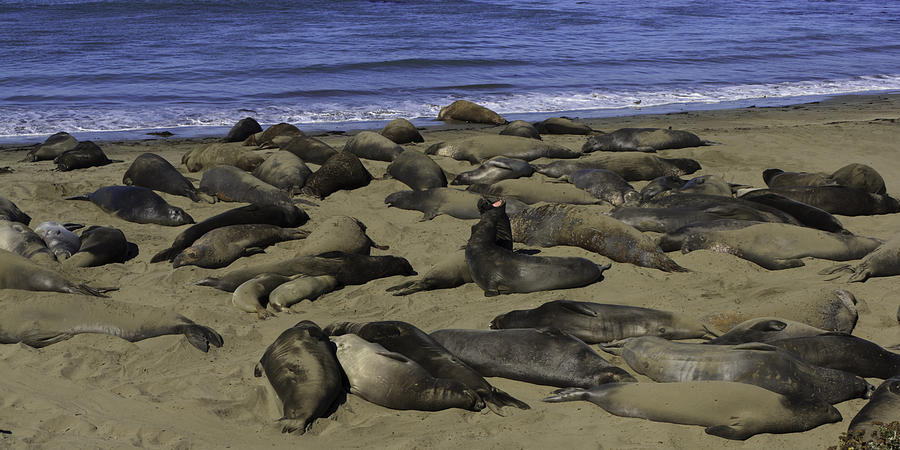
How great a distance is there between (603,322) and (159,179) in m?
5.88

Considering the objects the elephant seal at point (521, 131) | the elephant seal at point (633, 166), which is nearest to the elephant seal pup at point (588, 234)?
the elephant seal at point (633, 166)

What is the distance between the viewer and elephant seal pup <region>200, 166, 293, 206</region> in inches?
337

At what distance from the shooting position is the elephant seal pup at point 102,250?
675cm

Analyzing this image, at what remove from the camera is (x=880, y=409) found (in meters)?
3.93

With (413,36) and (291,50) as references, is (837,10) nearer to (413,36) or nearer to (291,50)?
(413,36)

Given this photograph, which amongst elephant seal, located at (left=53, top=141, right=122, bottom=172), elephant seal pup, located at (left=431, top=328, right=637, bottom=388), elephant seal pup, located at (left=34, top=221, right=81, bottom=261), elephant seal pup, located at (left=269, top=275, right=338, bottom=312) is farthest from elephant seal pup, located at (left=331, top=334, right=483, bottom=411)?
elephant seal, located at (left=53, top=141, right=122, bottom=172)

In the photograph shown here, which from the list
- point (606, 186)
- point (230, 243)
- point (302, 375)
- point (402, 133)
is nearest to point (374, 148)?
point (402, 133)

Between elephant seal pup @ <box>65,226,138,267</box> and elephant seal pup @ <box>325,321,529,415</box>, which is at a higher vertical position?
elephant seal pup @ <box>325,321,529,415</box>

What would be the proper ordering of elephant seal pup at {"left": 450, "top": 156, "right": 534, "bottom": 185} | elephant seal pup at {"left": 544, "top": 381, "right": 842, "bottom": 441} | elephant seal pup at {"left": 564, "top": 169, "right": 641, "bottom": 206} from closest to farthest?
elephant seal pup at {"left": 544, "top": 381, "right": 842, "bottom": 441} < elephant seal pup at {"left": 564, "top": 169, "right": 641, "bottom": 206} < elephant seal pup at {"left": 450, "top": 156, "right": 534, "bottom": 185}

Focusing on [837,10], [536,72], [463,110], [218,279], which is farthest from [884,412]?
[837,10]

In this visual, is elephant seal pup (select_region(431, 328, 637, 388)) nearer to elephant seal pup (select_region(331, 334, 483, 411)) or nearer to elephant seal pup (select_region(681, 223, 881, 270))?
elephant seal pup (select_region(331, 334, 483, 411))

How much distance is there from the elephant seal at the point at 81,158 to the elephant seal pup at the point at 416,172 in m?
3.85

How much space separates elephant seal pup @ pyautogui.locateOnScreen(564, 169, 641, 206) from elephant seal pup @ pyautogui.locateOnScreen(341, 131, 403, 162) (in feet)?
8.40

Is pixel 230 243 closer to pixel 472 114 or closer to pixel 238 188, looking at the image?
pixel 238 188
